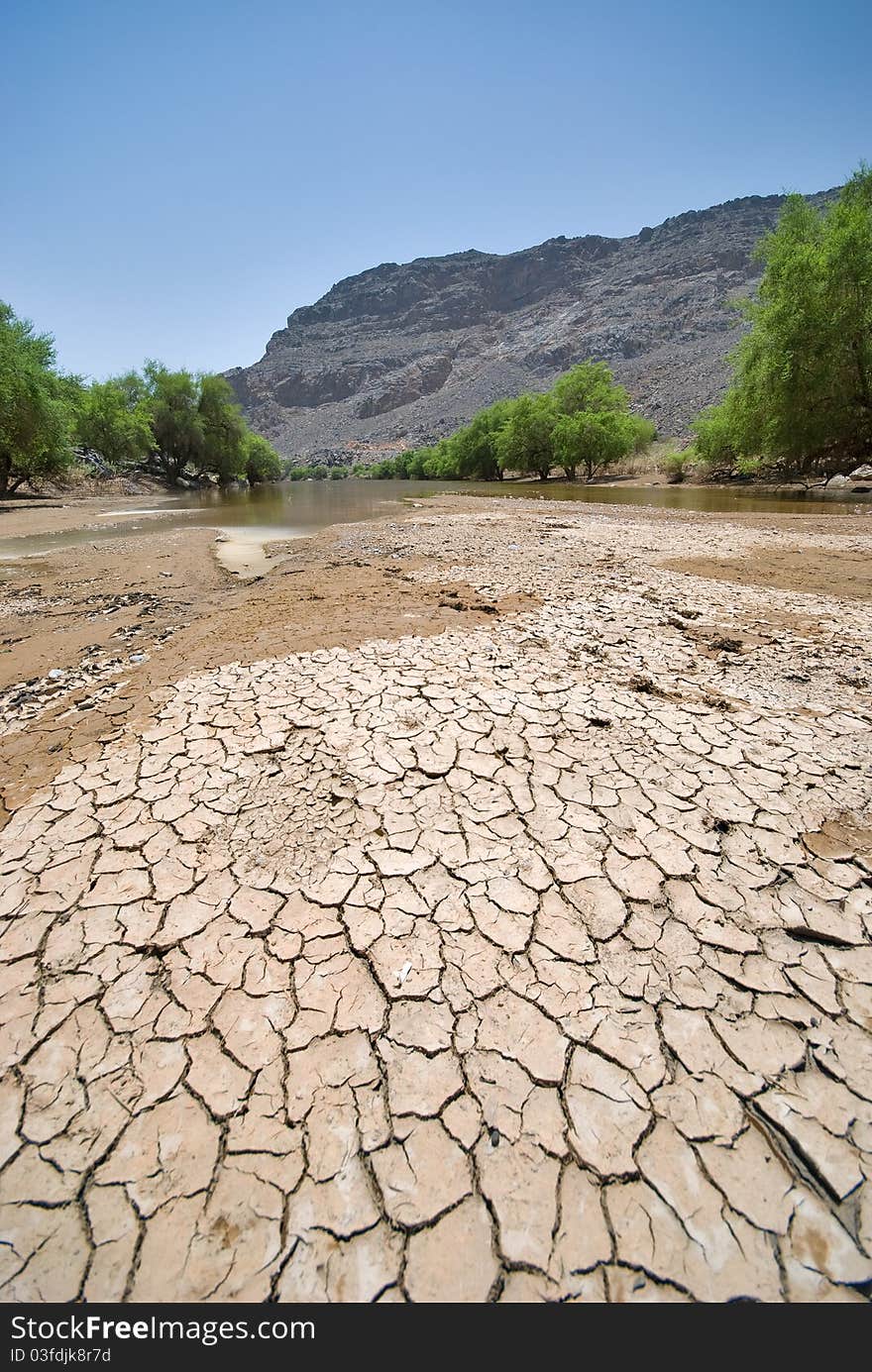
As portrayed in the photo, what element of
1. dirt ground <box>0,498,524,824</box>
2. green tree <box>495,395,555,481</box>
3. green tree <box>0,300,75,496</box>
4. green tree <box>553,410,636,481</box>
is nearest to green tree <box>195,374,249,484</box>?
green tree <box>0,300,75,496</box>

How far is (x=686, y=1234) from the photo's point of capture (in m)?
1.18

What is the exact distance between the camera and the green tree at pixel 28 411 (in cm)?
2089

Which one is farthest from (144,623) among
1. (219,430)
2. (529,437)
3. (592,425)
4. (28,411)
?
(219,430)

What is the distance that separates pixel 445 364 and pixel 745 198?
88495 mm

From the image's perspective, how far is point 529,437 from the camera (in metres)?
39.1

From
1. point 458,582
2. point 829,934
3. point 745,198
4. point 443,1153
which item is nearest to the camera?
point 443,1153

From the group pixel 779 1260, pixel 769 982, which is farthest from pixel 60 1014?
pixel 769 982

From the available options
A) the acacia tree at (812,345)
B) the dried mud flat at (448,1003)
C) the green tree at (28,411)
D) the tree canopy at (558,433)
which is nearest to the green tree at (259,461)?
the tree canopy at (558,433)

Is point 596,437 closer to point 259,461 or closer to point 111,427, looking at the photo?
point 111,427

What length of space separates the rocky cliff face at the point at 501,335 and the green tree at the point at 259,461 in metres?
42.2

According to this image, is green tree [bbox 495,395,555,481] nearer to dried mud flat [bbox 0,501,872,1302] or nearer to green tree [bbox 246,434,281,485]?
green tree [bbox 246,434,281,485]

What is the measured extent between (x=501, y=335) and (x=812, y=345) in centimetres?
14827

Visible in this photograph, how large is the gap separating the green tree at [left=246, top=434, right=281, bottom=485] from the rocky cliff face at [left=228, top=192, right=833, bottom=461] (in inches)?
1660
